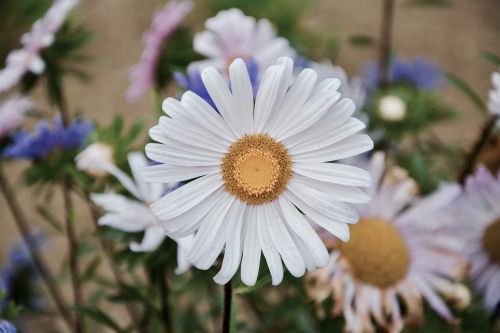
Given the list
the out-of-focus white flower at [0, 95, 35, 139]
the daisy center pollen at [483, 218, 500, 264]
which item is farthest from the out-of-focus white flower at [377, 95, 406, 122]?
the out-of-focus white flower at [0, 95, 35, 139]

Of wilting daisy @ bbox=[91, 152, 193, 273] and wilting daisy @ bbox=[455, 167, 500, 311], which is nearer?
wilting daisy @ bbox=[91, 152, 193, 273]

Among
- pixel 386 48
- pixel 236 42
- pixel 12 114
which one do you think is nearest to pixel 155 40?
pixel 236 42

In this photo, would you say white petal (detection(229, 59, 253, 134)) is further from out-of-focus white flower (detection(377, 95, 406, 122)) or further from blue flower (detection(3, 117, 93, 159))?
out-of-focus white flower (detection(377, 95, 406, 122))

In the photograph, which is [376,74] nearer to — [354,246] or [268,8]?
[354,246]

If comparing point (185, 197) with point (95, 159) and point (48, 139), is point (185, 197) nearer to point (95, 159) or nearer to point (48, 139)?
point (95, 159)

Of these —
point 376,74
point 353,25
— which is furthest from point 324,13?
point 376,74
